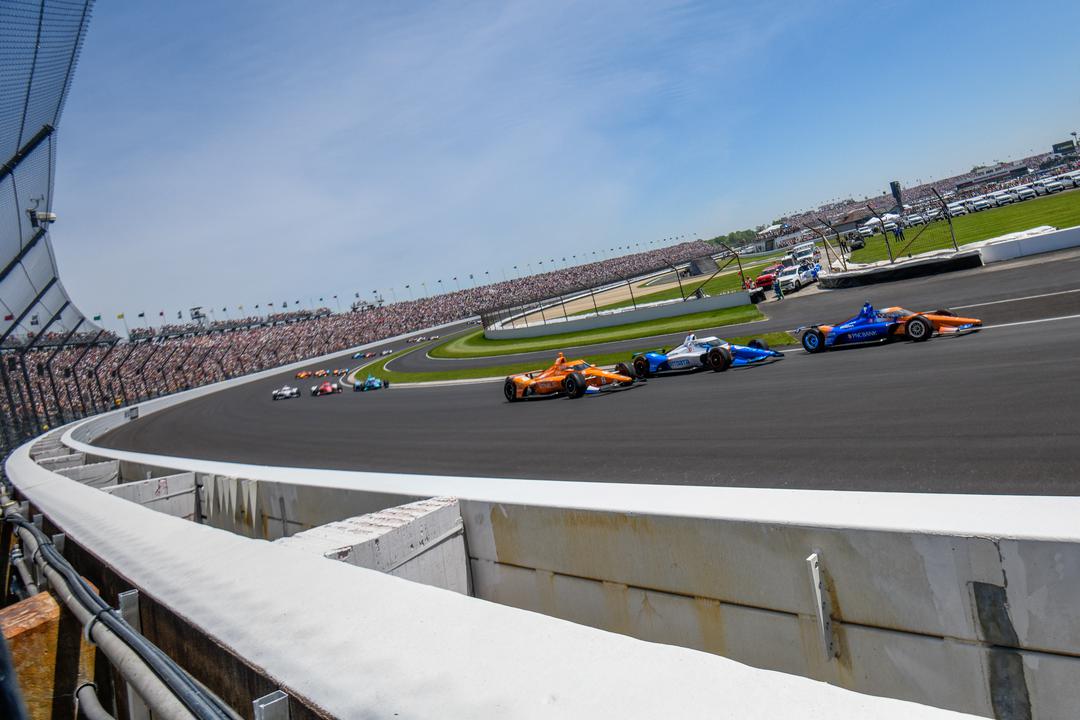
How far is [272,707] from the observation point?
1.98m

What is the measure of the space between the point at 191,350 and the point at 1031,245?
5803 centimetres

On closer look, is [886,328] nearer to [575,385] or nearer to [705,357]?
[705,357]

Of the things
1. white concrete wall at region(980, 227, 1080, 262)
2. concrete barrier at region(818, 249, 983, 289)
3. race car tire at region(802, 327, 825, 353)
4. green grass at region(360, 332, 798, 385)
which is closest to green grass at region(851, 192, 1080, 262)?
white concrete wall at region(980, 227, 1080, 262)

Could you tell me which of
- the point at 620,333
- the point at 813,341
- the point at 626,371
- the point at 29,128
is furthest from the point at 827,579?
the point at 620,333

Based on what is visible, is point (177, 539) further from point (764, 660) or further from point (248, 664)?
point (764, 660)

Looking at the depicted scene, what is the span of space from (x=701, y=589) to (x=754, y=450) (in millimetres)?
5977

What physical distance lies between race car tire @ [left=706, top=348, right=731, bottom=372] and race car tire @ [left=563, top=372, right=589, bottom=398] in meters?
3.07

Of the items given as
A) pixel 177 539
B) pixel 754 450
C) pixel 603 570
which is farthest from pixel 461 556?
pixel 754 450

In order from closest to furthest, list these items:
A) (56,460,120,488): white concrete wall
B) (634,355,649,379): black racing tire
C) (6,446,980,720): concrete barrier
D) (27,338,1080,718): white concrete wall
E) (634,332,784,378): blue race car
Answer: (6,446,980,720): concrete barrier
(27,338,1080,718): white concrete wall
(56,460,120,488): white concrete wall
(634,332,784,378): blue race car
(634,355,649,379): black racing tire

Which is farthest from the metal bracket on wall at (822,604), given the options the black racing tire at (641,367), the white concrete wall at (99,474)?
the black racing tire at (641,367)

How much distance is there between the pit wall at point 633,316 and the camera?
3100cm

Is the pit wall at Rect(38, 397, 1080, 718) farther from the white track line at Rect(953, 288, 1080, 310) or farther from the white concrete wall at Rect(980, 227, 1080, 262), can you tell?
the white concrete wall at Rect(980, 227, 1080, 262)

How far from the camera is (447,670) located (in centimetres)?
199

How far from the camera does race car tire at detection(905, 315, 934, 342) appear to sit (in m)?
14.7
